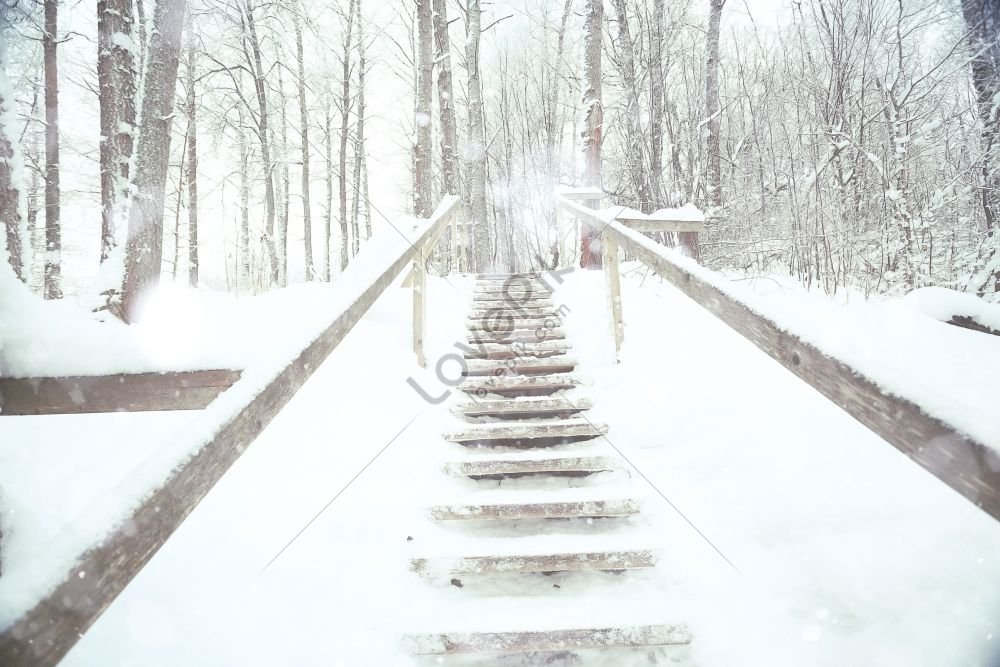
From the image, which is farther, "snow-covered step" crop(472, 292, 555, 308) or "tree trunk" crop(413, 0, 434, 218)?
"tree trunk" crop(413, 0, 434, 218)

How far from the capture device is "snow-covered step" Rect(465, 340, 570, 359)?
12.0 feet

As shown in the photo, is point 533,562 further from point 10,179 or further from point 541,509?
point 10,179

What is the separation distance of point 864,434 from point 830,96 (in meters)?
4.41

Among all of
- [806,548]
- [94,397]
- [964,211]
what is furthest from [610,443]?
[964,211]

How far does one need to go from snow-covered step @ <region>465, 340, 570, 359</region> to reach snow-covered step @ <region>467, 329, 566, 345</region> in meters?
0.14

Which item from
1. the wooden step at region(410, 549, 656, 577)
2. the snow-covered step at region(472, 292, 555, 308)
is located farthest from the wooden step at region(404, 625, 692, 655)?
the snow-covered step at region(472, 292, 555, 308)

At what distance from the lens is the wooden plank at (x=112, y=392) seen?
163 cm

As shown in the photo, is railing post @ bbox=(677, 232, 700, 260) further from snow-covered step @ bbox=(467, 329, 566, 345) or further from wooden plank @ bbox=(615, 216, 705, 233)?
snow-covered step @ bbox=(467, 329, 566, 345)

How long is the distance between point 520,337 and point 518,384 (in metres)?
0.86

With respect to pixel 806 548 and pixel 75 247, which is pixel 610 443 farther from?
pixel 75 247

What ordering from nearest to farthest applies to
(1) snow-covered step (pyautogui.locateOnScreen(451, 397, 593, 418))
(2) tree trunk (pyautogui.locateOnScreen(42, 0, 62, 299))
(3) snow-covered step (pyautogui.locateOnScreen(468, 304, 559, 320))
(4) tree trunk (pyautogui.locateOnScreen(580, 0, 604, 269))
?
1. (1) snow-covered step (pyautogui.locateOnScreen(451, 397, 593, 418))
2. (3) snow-covered step (pyautogui.locateOnScreen(468, 304, 559, 320))
3. (4) tree trunk (pyautogui.locateOnScreen(580, 0, 604, 269))
4. (2) tree trunk (pyautogui.locateOnScreen(42, 0, 62, 299))

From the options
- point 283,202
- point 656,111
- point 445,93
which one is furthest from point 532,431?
point 283,202

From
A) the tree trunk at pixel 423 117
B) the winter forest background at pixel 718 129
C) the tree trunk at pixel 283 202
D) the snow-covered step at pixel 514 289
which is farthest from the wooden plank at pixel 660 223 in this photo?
the tree trunk at pixel 283 202

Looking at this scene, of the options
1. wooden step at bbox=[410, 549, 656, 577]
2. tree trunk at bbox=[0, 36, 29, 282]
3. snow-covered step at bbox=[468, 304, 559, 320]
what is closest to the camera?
wooden step at bbox=[410, 549, 656, 577]
